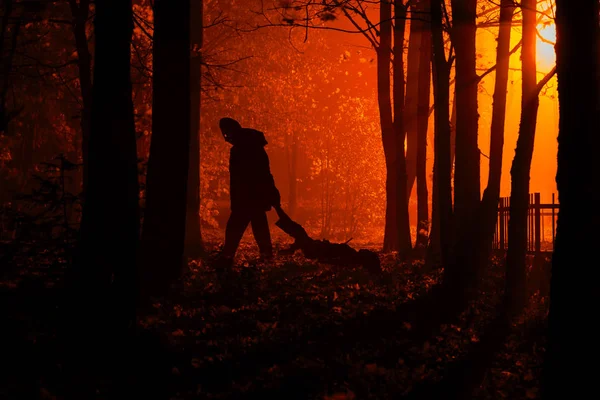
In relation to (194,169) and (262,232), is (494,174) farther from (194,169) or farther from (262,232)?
(194,169)

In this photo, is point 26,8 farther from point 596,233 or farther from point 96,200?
point 596,233

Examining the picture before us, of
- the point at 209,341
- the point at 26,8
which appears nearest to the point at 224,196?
the point at 26,8

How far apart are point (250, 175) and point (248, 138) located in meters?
0.67

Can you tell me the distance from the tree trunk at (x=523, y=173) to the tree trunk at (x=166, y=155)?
4.54m

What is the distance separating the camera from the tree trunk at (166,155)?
26.5 ft

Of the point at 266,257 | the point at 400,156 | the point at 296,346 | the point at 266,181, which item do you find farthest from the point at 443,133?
the point at 296,346

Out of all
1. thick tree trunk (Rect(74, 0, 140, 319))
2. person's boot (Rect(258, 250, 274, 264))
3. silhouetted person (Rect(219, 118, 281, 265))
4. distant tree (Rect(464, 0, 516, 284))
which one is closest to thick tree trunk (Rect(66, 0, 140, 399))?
thick tree trunk (Rect(74, 0, 140, 319))

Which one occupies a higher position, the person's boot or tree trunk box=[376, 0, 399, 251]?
tree trunk box=[376, 0, 399, 251]

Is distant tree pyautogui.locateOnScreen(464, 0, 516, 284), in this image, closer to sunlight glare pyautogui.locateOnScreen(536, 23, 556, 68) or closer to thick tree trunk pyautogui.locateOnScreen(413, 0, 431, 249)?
sunlight glare pyautogui.locateOnScreen(536, 23, 556, 68)

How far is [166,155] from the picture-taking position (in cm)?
812

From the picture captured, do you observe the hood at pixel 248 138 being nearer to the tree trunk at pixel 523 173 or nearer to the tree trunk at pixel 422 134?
the tree trunk at pixel 523 173

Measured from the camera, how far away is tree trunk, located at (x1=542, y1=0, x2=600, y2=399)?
166 inches

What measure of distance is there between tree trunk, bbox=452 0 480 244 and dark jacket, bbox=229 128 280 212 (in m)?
3.62

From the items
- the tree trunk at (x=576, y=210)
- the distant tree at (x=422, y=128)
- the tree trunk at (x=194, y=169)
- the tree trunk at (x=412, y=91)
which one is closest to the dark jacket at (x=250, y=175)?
the tree trunk at (x=194, y=169)
